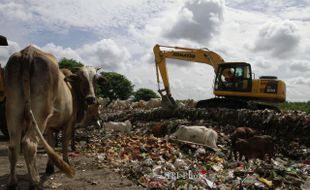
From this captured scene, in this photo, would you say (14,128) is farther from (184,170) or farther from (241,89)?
(241,89)

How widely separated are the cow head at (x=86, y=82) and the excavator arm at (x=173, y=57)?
47.1 ft

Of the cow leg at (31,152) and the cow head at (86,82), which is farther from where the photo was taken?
the cow head at (86,82)

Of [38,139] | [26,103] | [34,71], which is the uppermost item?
[34,71]

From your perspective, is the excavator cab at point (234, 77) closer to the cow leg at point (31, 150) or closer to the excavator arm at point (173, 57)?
the excavator arm at point (173, 57)

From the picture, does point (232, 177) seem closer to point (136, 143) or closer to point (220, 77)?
point (136, 143)

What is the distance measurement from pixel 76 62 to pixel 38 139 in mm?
49983

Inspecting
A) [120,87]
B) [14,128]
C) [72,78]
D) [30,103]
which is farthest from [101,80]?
[120,87]

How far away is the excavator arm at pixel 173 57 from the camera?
72.4 feet

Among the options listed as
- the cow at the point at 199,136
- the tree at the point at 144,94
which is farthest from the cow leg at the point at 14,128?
the tree at the point at 144,94

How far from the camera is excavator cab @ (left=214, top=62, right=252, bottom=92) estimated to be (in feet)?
63.0

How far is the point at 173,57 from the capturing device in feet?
74.9

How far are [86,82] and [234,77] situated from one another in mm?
12964

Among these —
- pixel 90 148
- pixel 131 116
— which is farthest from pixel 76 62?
pixel 90 148

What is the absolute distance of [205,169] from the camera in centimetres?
802
